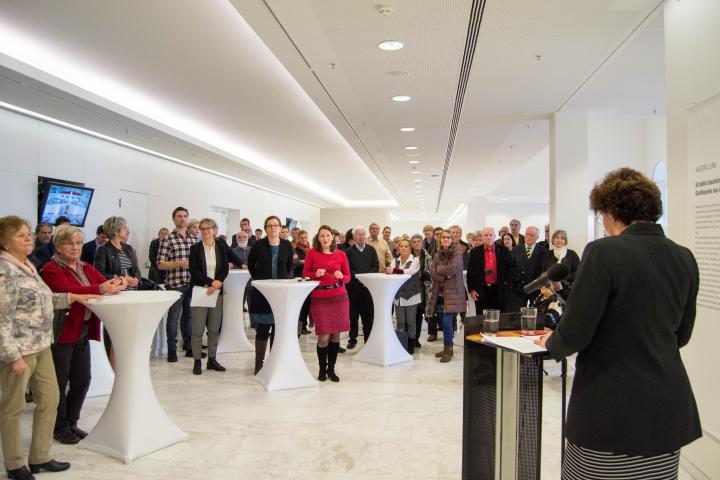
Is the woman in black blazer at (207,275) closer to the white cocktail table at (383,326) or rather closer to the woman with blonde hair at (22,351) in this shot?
the white cocktail table at (383,326)

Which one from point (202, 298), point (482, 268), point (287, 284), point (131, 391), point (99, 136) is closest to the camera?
point (131, 391)

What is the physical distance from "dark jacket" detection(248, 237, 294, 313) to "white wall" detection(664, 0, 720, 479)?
11.2ft

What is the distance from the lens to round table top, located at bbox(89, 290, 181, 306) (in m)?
3.28

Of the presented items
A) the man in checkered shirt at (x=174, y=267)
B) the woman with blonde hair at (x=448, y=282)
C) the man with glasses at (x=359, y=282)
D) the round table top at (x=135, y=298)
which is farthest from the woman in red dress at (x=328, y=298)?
the man in checkered shirt at (x=174, y=267)

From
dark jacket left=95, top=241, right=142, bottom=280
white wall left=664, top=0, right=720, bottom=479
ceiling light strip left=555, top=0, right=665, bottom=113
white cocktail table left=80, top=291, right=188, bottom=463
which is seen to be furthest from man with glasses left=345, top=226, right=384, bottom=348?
white wall left=664, top=0, right=720, bottom=479

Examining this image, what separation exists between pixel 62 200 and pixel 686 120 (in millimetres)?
7607

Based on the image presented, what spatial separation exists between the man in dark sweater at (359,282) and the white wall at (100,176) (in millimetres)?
4475

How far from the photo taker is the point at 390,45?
4.71 meters

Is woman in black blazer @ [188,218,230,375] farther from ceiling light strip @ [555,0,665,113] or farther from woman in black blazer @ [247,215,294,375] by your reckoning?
ceiling light strip @ [555,0,665,113]

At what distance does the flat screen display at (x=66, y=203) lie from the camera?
7.37 meters

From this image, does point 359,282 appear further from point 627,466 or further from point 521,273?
point 627,466

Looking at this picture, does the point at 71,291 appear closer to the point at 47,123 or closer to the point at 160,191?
the point at 47,123

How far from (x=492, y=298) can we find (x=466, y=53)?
3.08 m

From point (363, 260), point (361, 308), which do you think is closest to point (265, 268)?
point (363, 260)
